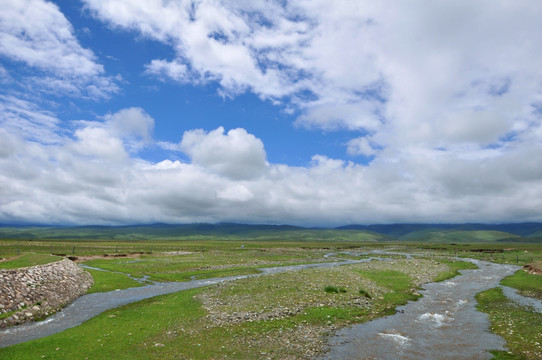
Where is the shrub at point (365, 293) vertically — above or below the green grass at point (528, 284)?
above

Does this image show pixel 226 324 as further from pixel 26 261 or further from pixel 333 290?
pixel 26 261

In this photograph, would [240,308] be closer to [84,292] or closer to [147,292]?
[147,292]

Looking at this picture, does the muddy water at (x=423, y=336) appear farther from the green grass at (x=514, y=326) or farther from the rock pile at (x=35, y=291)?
the rock pile at (x=35, y=291)

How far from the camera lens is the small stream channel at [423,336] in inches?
862

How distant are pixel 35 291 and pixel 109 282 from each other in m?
16.8

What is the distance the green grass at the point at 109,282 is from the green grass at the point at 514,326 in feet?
158

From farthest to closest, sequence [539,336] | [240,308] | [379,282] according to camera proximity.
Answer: [379,282]
[240,308]
[539,336]

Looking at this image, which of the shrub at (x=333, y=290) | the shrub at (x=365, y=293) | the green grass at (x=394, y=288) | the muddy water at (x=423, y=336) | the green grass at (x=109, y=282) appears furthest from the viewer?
the green grass at (x=109, y=282)

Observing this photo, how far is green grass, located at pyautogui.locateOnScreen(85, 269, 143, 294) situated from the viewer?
152 ft

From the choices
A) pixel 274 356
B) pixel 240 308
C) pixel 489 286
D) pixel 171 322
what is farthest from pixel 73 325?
pixel 489 286

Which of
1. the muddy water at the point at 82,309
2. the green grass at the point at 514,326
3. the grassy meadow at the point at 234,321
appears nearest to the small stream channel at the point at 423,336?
the green grass at the point at 514,326

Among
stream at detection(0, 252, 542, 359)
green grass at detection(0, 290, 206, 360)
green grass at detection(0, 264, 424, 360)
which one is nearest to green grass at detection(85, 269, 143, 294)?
stream at detection(0, 252, 542, 359)

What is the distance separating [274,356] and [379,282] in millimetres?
36033

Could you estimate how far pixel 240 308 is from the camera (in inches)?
1294
